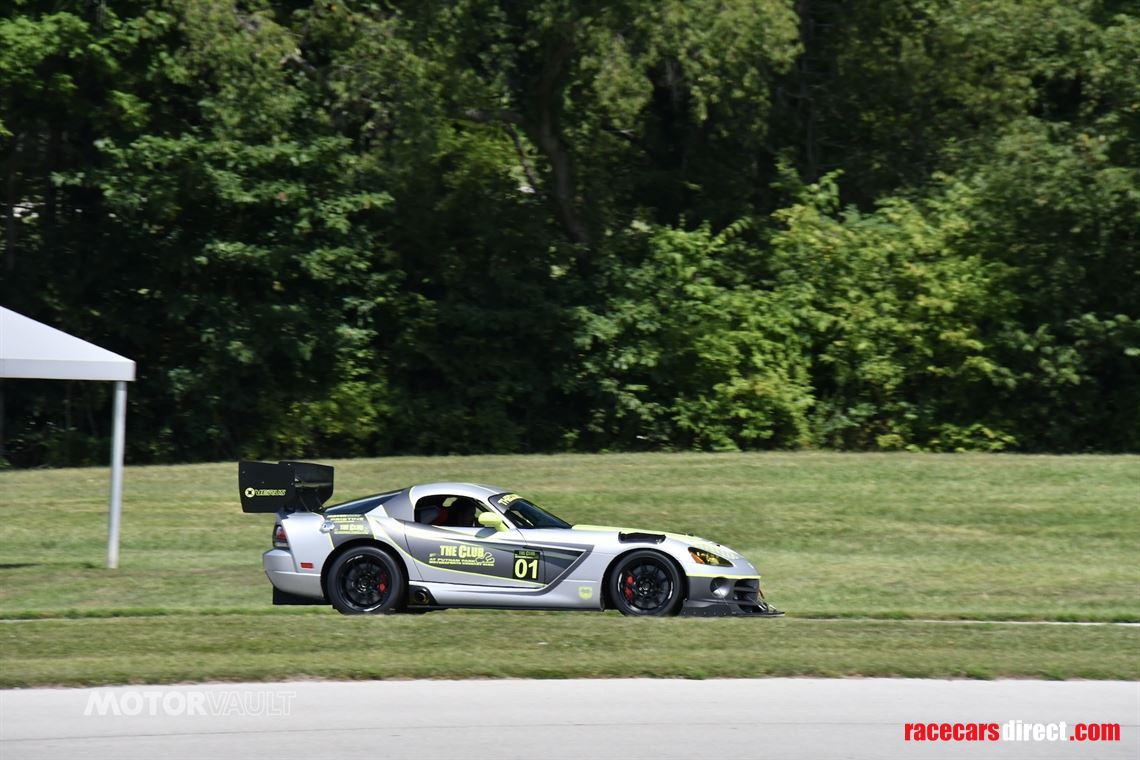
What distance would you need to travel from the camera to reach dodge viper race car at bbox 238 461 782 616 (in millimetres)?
11773

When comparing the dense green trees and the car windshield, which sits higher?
the dense green trees

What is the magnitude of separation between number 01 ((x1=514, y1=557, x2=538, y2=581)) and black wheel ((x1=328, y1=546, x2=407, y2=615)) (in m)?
0.93

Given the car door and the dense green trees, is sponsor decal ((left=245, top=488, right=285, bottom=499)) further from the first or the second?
the dense green trees

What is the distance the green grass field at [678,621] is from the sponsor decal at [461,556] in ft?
1.49

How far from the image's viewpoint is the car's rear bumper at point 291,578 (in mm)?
11883

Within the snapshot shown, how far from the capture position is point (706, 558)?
11.9 m

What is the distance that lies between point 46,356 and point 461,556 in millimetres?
4704

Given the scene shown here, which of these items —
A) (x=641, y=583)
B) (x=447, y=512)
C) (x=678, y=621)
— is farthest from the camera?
(x=447, y=512)

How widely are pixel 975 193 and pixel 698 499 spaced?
1004cm

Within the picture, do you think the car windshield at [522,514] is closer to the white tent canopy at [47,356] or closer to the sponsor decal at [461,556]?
the sponsor decal at [461,556]

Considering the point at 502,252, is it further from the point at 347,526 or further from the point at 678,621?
the point at 678,621

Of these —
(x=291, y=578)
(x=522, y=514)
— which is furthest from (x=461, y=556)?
(x=291, y=578)

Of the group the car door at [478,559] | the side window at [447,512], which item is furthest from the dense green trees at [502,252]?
the car door at [478,559]

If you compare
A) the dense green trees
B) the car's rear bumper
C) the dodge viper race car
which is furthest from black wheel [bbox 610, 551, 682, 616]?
the dense green trees
